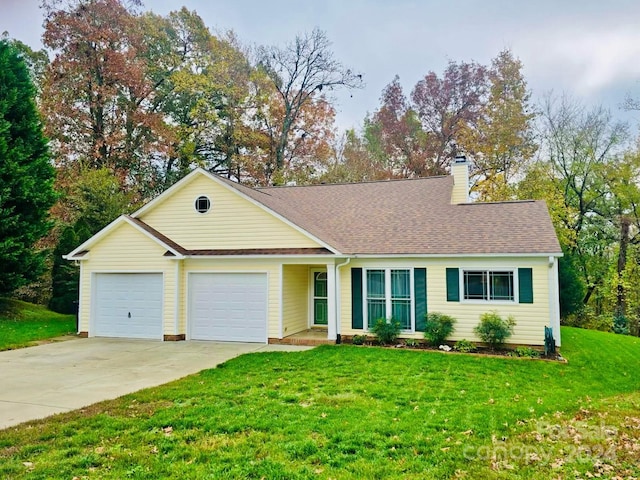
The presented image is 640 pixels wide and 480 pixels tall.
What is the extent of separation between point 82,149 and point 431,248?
68.5 ft

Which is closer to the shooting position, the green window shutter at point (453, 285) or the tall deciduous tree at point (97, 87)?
the green window shutter at point (453, 285)

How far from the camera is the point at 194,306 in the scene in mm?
12617

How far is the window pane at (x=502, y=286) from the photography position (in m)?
11.1

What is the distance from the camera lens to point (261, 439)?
4832mm

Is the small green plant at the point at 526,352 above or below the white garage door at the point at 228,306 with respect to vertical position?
below

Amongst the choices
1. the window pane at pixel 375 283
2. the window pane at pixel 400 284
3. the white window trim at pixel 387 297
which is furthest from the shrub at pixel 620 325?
the window pane at pixel 375 283

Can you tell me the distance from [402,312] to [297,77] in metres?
21.1

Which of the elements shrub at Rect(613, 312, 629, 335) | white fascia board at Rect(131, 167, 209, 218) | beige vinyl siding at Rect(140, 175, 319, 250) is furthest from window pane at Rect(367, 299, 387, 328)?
shrub at Rect(613, 312, 629, 335)

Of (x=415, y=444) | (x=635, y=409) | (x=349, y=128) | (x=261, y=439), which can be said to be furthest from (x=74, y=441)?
(x=349, y=128)

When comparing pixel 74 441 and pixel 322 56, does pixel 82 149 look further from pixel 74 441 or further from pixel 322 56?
pixel 74 441

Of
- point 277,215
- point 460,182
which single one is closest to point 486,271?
point 460,182

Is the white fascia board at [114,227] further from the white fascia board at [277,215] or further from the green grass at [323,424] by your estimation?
the green grass at [323,424]

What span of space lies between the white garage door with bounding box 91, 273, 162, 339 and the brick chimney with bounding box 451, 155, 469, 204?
33.3 feet

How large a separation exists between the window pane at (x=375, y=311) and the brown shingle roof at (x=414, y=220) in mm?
1419
